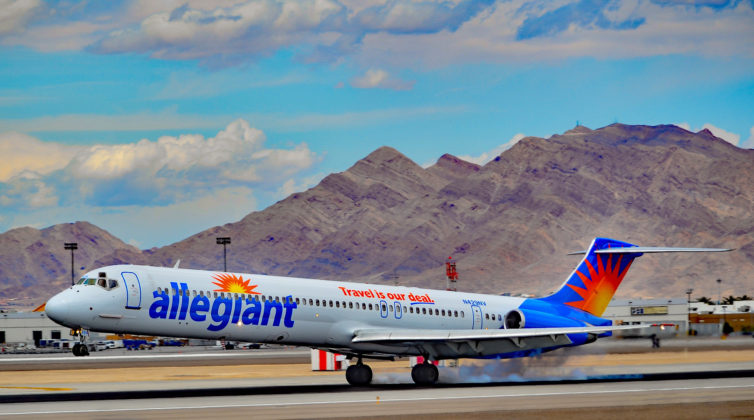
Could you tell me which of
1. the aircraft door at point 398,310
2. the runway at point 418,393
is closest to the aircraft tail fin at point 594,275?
the runway at point 418,393

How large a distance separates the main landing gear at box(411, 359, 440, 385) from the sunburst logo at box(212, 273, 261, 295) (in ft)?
27.2

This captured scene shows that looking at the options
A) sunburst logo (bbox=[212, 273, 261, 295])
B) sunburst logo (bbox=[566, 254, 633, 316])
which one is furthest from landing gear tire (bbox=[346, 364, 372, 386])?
sunburst logo (bbox=[566, 254, 633, 316])

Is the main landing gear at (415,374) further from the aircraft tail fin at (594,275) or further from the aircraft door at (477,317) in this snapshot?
the aircraft tail fin at (594,275)

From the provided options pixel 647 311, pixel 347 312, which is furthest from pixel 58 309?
pixel 647 311

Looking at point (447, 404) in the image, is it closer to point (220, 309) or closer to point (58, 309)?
point (220, 309)

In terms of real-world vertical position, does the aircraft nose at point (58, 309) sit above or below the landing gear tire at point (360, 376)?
above

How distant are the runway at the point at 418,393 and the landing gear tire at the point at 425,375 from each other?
578 mm

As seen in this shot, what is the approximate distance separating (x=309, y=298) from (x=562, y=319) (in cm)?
1455

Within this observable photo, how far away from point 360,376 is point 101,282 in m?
13.0

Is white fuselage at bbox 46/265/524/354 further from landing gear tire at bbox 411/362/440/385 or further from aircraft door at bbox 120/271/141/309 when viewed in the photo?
landing gear tire at bbox 411/362/440/385

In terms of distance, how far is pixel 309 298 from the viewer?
44.5 metres

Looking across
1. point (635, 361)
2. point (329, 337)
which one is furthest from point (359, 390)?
point (635, 361)

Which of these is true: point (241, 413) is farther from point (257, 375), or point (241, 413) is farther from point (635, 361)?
point (635, 361)

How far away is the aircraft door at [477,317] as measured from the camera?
50.7m
